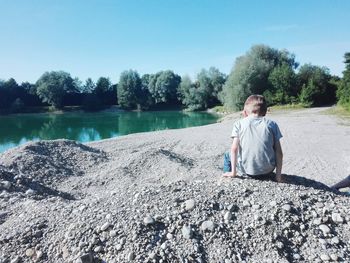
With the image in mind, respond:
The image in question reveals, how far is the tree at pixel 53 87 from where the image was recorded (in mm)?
84562

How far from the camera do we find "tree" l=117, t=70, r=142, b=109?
8725 cm

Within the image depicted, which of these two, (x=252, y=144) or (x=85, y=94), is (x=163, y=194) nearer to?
(x=252, y=144)

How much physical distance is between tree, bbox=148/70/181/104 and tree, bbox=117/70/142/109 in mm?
3968

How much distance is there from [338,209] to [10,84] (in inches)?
3703

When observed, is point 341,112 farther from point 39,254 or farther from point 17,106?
point 17,106

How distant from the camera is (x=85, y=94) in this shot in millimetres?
91562

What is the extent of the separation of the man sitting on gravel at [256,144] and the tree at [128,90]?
82.6 metres

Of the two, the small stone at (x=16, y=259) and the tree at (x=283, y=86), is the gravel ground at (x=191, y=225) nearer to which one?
the small stone at (x=16, y=259)

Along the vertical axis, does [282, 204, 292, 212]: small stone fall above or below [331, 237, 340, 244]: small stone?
above

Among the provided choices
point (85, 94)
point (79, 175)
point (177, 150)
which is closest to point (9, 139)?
point (177, 150)

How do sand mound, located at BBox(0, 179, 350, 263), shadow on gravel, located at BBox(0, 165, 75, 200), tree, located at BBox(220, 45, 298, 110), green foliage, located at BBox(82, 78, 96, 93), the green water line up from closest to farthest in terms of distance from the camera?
sand mound, located at BBox(0, 179, 350, 263) → shadow on gravel, located at BBox(0, 165, 75, 200) → the green water → tree, located at BBox(220, 45, 298, 110) → green foliage, located at BBox(82, 78, 96, 93)

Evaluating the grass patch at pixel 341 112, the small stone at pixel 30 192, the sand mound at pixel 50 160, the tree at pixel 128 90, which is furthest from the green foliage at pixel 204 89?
the small stone at pixel 30 192

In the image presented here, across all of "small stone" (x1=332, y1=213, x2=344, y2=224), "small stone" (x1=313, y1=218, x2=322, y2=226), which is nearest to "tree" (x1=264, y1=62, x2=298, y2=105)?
"small stone" (x1=332, y1=213, x2=344, y2=224)

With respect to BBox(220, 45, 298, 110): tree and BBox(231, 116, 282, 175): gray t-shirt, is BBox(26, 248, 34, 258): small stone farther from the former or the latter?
BBox(220, 45, 298, 110): tree
